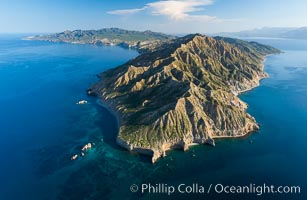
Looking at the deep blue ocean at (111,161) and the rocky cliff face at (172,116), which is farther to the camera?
the rocky cliff face at (172,116)

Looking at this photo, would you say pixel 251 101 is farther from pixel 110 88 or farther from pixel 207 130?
pixel 110 88

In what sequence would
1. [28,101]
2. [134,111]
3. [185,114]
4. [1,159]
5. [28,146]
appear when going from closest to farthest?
[1,159], [28,146], [185,114], [134,111], [28,101]

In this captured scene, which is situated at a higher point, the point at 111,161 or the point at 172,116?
the point at 172,116

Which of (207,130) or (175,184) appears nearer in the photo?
(175,184)

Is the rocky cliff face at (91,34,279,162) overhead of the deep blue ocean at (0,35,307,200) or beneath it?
overhead

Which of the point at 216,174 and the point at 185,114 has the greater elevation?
the point at 185,114

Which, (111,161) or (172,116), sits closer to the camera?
(111,161)

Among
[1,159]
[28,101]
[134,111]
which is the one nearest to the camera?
[1,159]

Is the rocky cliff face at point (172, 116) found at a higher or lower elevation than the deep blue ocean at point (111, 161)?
higher

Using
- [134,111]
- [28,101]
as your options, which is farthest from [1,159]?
[28,101]

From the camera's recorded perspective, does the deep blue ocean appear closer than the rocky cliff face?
Yes
